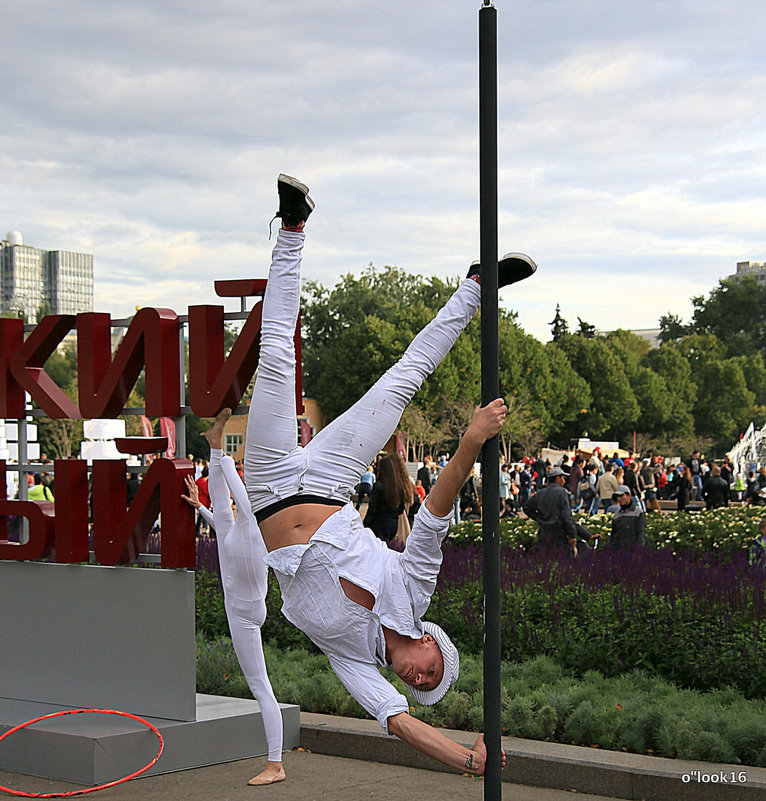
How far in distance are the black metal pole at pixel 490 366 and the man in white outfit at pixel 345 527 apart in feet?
1.91

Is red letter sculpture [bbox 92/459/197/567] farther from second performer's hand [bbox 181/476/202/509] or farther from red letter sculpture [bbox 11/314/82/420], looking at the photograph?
red letter sculpture [bbox 11/314/82/420]

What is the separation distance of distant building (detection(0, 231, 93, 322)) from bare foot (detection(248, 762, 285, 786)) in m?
145

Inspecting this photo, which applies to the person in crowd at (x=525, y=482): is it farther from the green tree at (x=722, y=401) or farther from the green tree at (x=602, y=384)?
the green tree at (x=722, y=401)

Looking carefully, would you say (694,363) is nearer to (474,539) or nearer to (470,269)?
(474,539)

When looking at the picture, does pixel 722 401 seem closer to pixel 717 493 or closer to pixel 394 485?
pixel 717 493

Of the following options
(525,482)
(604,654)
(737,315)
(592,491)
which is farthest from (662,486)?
(737,315)

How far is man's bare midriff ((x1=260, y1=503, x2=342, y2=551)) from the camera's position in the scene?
4.36 meters

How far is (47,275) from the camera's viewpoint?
160m

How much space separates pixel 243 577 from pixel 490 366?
12.4 ft

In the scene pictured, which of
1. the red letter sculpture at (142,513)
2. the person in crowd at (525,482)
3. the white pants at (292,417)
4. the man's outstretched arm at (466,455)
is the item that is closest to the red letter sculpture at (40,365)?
the red letter sculpture at (142,513)

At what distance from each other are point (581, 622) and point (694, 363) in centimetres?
8084

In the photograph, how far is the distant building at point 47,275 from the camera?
14975 cm

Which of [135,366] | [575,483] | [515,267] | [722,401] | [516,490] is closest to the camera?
[515,267]

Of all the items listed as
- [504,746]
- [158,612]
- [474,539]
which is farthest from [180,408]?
[474,539]
